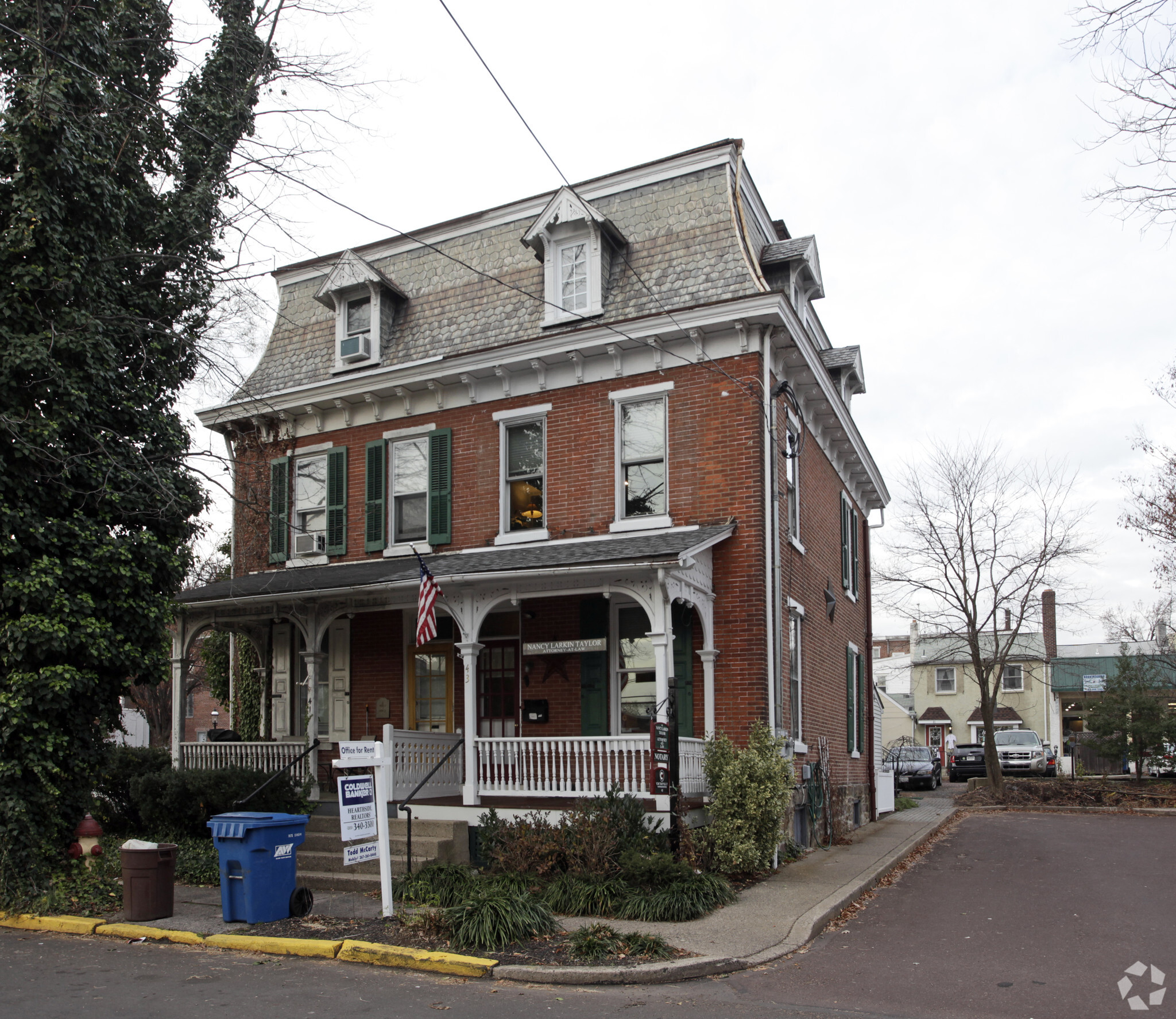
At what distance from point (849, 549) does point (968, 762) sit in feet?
63.4

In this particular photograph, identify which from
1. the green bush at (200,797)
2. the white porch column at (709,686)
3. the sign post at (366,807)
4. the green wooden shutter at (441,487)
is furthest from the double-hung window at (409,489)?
the sign post at (366,807)

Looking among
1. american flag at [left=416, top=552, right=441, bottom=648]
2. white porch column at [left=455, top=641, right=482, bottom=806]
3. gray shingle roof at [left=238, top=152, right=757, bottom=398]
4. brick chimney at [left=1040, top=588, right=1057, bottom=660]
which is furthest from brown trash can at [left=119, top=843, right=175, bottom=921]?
brick chimney at [left=1040, top=588, right=1057, bottom=660]

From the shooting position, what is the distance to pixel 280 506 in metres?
17.8

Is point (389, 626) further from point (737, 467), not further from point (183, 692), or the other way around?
point (737, 467)

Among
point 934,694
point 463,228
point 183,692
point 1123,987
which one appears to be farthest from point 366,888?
point 934,694

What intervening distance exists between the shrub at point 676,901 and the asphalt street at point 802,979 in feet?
3.78

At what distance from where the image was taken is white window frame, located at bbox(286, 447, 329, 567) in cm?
1750

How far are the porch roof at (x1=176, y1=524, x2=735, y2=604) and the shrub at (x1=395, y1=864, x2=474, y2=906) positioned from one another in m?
3.55

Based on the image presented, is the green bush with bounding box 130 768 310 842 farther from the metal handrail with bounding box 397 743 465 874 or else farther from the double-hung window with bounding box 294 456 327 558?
the double-hung window with bounding box 294 456 327 558

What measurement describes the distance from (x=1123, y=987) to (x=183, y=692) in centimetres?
1315

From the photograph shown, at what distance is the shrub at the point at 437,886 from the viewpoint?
1017 centimetres

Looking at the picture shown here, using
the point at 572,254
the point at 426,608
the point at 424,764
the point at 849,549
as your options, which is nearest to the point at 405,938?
the point at 426,608

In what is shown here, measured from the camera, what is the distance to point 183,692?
15.9 metres

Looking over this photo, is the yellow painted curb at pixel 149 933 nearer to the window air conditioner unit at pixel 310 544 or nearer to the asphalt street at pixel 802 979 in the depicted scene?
the asphalt street at pixel 802 979
